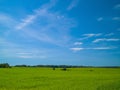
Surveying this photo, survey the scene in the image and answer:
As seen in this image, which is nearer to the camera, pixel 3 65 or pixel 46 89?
pixel 46 89

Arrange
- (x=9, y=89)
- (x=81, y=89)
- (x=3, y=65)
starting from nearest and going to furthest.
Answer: (x=9, y=89), (x=81, y=89), (x=3, y=65)

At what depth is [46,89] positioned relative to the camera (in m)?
15.5

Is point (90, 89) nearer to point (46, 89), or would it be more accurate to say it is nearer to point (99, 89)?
point (99, 89)

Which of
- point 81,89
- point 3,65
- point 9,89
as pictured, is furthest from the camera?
point 3,65

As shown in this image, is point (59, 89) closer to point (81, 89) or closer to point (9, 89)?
point (81, 89)

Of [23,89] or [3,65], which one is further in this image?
[3,65]

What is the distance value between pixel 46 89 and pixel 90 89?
139 inches

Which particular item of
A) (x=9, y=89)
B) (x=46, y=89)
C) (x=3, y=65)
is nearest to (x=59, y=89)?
(x=46, y=89)

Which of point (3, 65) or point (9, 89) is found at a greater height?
point (3, 65)

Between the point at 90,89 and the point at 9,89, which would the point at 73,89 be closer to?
the point at 90,89

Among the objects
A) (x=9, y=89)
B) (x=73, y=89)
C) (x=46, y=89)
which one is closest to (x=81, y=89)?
(x=73, y=89)

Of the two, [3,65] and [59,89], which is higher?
[3,65]

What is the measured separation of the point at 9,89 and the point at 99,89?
719cm

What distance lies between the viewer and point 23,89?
15.4 meters
